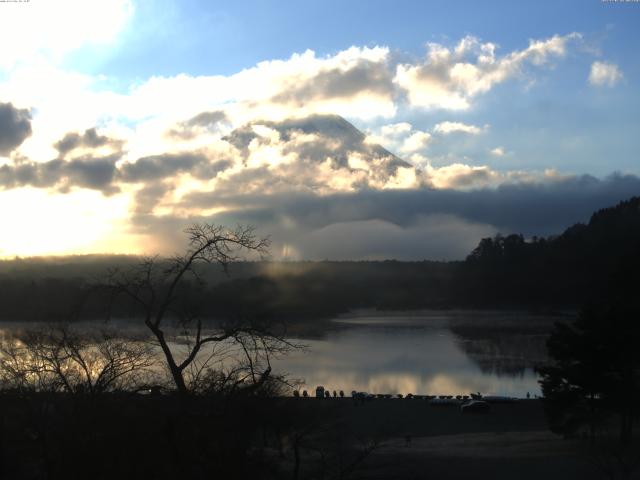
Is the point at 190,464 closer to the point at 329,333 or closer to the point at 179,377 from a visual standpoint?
the point at 179,377

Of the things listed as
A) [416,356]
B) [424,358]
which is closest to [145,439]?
[424,358]

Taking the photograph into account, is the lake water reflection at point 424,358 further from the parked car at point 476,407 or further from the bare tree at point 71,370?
the bare tree at point 71,370

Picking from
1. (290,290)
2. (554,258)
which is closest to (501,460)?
(290,290)

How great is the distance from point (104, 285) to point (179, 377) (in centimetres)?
125

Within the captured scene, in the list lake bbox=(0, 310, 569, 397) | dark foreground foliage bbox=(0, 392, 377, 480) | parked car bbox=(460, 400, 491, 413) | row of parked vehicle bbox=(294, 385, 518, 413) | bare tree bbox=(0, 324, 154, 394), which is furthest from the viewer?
lake bbox=(0, 310, 569, 397)

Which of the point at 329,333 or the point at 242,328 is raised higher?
the point at 242,328

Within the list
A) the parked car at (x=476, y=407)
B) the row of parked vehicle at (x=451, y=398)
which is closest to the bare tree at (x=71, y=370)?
the row of parked vehicle at (x=451, y=398)

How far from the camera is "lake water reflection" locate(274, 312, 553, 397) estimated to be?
30719 millimetres

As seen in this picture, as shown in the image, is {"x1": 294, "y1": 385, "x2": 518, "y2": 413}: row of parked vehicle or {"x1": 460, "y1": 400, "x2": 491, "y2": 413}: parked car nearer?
{"x1": 460, "y1": 400, "x2": 491, "y2": 413}: parked car

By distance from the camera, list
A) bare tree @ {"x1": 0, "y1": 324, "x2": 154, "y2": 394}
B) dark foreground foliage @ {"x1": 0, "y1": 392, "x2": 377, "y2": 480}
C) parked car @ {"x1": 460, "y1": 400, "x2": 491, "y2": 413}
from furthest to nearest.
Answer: parked car @ {"x1": 460, "y1": 400, "x2": 491, "y2": 413}
bare tree @ {"x1": 0, "y1": 324, "x2": 154, "y2": 394}
dark foreground foliage @ {"x1": 0, "y1": 392, "x2": 377, "y2": 480}

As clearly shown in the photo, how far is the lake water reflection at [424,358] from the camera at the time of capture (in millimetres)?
30719

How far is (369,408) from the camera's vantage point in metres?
24.1

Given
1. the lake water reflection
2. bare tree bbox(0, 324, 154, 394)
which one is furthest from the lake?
bare tree bbox(0, 324, 154, 394)

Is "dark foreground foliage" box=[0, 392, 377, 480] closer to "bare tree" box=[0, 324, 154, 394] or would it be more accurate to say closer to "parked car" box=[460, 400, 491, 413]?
"bare tree" box=[0, 324, 154, 394]
